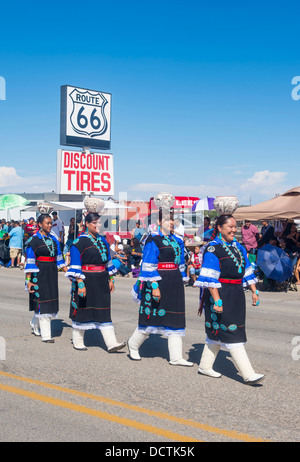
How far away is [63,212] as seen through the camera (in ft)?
81.4

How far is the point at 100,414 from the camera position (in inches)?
193

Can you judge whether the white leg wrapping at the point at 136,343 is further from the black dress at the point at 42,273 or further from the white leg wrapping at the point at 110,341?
the black dress at the point at 42,273

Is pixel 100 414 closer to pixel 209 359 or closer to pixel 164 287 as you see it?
pixel 209 359

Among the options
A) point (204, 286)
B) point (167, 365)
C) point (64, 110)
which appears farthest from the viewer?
point (64, 110)

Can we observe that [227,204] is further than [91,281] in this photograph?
No

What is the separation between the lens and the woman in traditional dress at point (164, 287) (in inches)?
257

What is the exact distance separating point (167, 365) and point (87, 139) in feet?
78.7

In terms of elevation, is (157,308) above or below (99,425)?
above

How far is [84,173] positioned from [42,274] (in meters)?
21.5

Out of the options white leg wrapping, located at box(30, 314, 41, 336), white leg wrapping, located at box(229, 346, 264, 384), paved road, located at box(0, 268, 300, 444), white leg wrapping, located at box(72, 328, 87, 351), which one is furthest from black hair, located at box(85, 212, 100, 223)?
white leg wrapping, located at box(229, 346, 264, 384)

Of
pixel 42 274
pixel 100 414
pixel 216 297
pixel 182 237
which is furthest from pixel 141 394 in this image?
pixel 182 237

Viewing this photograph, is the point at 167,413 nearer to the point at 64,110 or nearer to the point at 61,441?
the point at 61,441
